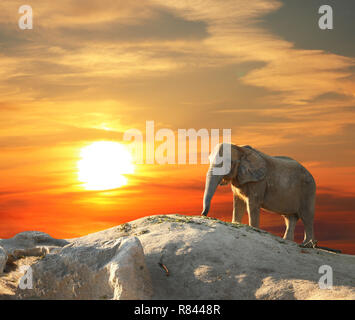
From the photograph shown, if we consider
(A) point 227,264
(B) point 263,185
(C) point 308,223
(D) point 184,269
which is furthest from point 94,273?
(C) point 308,223

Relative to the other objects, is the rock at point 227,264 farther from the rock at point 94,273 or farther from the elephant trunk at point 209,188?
the elephant trunk at point 209,188

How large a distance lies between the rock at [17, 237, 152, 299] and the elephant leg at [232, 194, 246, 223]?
5.94 meters

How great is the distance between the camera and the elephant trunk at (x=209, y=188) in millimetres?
13820

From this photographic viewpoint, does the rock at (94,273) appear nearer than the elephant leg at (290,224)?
Yes

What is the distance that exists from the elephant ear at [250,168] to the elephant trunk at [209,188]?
28.1 inches

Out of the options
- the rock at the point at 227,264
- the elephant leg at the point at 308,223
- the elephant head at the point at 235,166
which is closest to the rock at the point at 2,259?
the rock at the point at 227,264

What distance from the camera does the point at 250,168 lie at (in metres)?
14.8

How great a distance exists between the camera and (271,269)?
9938 millimetres

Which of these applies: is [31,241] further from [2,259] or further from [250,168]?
[250,168]

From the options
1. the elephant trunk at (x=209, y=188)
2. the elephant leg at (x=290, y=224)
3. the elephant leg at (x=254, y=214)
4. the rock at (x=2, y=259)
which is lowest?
the elephant leg at (x=290, y=224)

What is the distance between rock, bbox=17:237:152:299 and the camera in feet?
29.7
